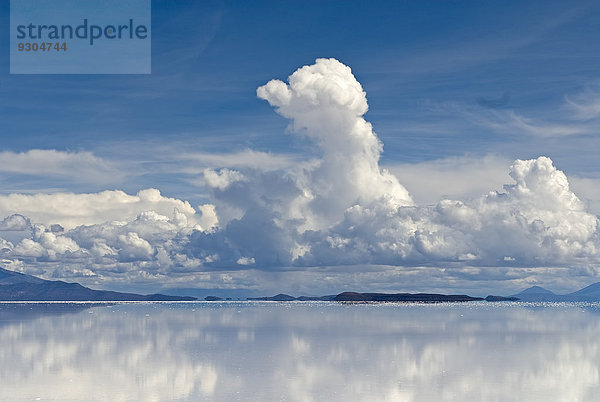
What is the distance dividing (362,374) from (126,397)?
73.8ft

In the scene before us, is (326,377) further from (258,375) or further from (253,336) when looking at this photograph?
(253,336)

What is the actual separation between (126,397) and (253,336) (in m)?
59.3

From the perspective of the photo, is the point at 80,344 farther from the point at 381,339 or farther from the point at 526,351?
the point at 526,351

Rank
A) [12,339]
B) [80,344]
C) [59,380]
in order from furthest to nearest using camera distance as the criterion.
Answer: [12,339], [80,344], [59,380]

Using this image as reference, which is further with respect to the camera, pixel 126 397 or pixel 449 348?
pixel 449 348

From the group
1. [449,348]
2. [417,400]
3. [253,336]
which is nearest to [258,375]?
[417,400]

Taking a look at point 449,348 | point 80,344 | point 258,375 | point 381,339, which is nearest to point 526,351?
point 449,348

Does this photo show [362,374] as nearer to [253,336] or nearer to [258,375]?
[258,375]

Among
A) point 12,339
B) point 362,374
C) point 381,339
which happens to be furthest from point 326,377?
point 12,339

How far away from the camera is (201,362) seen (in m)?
71.6

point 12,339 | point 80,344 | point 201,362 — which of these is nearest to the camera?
point 201,362

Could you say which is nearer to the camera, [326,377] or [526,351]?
[326,377]

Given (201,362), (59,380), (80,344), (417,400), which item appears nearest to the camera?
(417,400)

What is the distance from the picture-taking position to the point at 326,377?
60.8m
